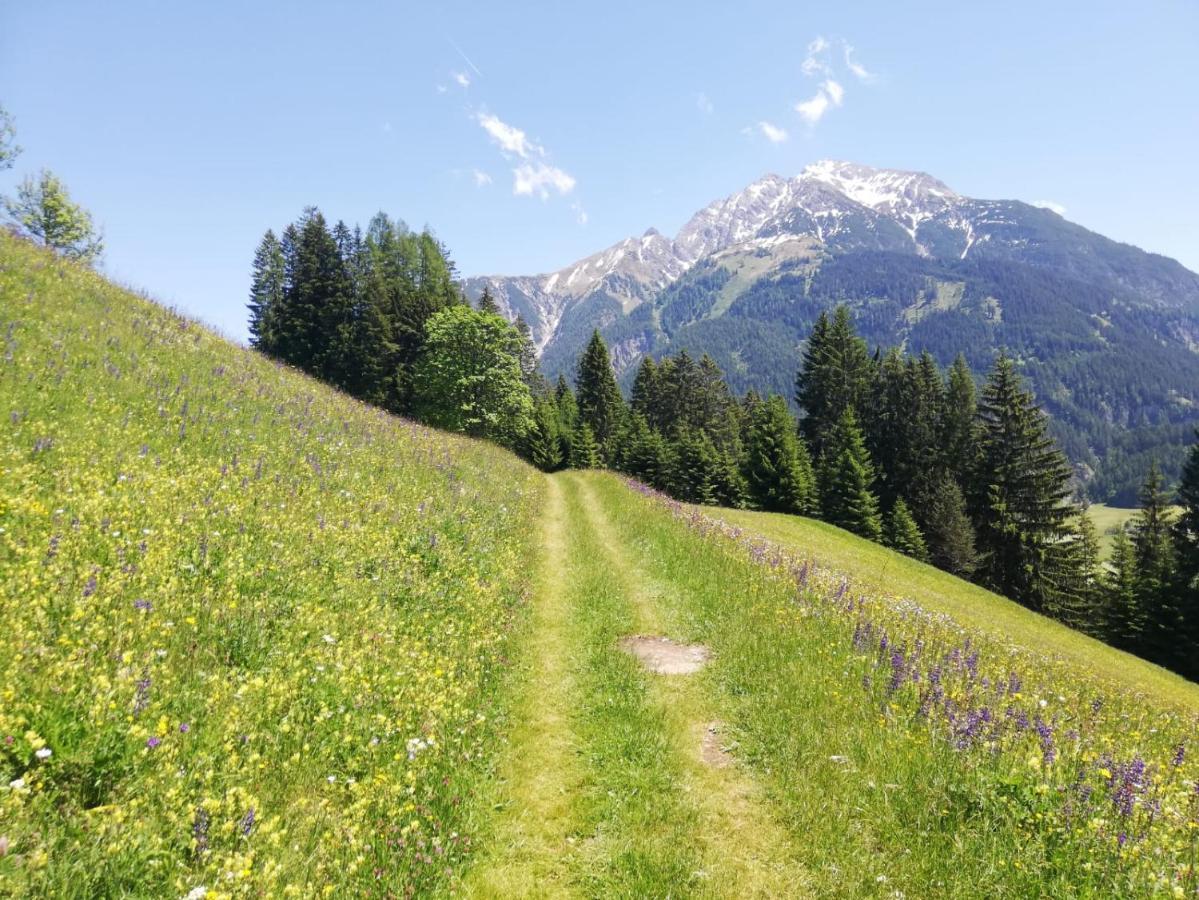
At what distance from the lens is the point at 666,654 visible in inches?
387

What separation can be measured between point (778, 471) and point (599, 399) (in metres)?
33.9

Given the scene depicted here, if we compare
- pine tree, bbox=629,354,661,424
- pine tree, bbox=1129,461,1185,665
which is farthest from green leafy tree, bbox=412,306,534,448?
pine tree, bbox=1129,461,1185,665

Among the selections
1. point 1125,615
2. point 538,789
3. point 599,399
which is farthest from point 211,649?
point 599,399

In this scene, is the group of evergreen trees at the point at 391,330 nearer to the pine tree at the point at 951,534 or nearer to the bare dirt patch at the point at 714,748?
the pine tree at the point at 951,534

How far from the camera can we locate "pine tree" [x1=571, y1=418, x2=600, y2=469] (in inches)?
2840

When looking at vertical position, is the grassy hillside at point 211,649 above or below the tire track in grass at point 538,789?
above

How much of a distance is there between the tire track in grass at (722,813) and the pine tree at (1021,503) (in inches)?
2072

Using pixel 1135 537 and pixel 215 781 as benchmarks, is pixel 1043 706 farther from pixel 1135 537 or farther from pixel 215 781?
pixel 1135 537

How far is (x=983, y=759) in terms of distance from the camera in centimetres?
597

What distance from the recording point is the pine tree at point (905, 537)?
51.6 meters

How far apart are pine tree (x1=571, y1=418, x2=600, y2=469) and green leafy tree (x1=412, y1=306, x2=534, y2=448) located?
1948 cm

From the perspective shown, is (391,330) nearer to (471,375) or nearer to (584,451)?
(471,375)

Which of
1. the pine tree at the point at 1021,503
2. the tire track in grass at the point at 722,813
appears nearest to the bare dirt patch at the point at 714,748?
the tire track in grass at the point at 722,813

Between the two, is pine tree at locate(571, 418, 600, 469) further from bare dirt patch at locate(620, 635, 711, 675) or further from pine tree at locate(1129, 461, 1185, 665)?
bare dirt patch at locate(620, 635, 711, 675)
